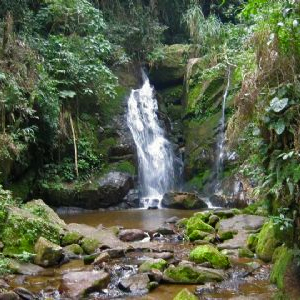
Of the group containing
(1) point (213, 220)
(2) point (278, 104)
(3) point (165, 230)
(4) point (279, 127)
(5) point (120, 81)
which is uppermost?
(5) point (120, 81)

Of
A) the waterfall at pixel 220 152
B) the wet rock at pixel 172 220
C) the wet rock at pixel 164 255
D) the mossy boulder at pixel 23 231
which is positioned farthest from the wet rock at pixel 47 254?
the waterfall at pixel 220 152

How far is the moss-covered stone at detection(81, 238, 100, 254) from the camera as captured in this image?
711 cm

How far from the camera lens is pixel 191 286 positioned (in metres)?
5.41

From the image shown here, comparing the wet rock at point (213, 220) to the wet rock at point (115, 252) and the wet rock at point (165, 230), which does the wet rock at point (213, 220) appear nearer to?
the wet rock at point (165, 230)

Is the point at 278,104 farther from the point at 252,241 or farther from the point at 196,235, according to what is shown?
the point at 196,235

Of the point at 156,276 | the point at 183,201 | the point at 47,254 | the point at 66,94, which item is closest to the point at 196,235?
the point at 156,276

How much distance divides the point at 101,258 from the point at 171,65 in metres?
11.4

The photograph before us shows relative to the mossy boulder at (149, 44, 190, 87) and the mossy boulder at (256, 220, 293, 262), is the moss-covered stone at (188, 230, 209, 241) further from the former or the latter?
the mossy boulder at (149, 44, 190, 87)

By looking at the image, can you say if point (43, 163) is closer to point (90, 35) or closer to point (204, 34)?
point (90, 35)

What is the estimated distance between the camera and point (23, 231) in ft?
22.4

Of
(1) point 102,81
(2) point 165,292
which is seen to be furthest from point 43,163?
(2) point 165,292

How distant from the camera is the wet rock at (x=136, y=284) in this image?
5332 mm

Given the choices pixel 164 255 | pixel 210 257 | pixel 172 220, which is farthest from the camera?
pixel 172 220

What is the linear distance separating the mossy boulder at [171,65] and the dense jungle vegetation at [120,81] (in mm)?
194
